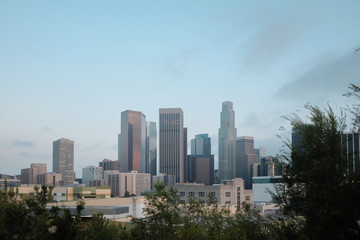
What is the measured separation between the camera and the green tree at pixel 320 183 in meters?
18.8

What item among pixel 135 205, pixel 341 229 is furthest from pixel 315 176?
pixel 135 205

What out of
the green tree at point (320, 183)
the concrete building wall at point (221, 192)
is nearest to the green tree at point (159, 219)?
the green tree at point (320, 183)

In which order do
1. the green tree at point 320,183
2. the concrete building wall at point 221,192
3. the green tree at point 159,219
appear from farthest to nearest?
the concrete building wall at point 221,192 → the green tree at point 159,219 → the green tree at point 320,183

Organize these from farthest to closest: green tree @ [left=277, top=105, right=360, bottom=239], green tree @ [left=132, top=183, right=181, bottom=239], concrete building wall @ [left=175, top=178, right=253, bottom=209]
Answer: concrete building wall @ [left=175, top=178, right=253, bottom=209]
green tree @ [left=132, top=183, right=181, bottom=239]
green tree @ [left=277, top=105, right=360, bottom=239]

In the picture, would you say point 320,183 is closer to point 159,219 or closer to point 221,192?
point 159,219

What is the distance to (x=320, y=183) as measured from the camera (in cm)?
2011

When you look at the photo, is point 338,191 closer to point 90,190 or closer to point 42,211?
point 42,211

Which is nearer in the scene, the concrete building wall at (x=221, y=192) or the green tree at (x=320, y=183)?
the green tree at (x=320, y=183)

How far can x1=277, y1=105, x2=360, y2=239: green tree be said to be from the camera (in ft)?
61.7

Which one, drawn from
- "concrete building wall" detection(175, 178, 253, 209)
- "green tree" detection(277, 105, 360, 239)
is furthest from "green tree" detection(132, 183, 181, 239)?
"concrete building wall" detection(175, 178, 253, 209)

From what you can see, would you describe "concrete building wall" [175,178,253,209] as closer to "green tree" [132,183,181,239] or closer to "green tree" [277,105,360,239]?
"green tree" [132,183,181,239]

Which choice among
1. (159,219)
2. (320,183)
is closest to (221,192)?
(159,219)

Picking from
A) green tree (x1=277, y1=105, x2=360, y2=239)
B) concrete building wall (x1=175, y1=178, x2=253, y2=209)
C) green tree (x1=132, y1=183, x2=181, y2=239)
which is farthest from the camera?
concrete building wall (x1=175, y1=178, x2=253, y2=209)

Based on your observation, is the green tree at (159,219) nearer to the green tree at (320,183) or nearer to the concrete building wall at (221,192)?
the green tree at (320,183)
